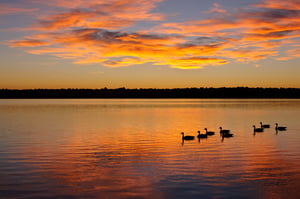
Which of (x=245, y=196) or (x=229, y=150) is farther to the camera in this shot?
(x=229, y=150)

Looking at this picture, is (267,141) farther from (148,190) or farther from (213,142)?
(148,190)

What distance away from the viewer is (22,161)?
24.2 meters

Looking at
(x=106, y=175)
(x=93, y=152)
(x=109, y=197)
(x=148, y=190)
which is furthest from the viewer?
(x=93, y=152)

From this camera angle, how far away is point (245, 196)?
1598 cm

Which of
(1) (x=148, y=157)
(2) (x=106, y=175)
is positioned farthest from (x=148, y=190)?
(1) (x=148, y=157)

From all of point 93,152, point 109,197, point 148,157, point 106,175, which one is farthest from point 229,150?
point 109,197

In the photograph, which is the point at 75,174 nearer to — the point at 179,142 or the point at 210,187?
the point at 210,187

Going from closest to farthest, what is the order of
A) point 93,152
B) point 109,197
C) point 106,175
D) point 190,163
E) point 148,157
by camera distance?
point 109,197, point 106,175, point 190,163, point 148,157, point 93,152

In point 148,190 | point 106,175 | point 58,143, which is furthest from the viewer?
point 58,143

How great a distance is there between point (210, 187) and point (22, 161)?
13.4 meters

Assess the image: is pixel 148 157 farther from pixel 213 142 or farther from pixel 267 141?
pixel 267 141

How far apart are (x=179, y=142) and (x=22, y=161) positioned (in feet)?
50.7

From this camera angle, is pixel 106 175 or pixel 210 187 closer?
pixel 210 187

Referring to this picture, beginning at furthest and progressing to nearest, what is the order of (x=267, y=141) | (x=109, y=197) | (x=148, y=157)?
(x=267, y=141) < (x=148, y=157) < (x=109, y=197)
